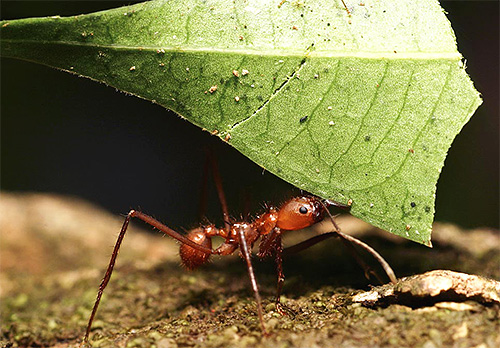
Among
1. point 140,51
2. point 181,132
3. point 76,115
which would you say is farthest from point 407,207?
point 76,115

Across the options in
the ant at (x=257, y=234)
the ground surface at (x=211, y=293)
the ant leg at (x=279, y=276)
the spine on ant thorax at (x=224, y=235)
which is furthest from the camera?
the spine on ant thorax at (x=224, y=235)

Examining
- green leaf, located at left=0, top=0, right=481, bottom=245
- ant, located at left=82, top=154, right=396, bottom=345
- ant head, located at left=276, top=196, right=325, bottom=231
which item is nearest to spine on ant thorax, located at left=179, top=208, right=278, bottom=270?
ant, located at left=82, top=154, right=396, bottom=345

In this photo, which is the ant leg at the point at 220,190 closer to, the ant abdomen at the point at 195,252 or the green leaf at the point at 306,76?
the ant abdomen at the point at 195,252

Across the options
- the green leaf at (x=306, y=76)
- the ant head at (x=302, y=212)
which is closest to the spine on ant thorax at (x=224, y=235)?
the ant head at (x=302, y=212)

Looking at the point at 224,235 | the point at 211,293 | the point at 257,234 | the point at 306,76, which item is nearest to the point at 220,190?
the point at 224,235

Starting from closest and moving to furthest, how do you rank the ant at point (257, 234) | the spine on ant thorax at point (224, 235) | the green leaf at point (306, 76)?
the green leaf at point (306, 76) < the ant at point (257, 234) < the spine on ant thorax at point (224, 235)

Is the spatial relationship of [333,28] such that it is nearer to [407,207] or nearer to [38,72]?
[407,207]
